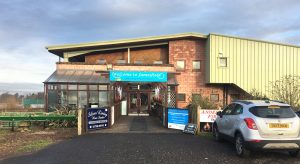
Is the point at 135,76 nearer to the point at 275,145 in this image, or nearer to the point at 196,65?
the point at 196,65

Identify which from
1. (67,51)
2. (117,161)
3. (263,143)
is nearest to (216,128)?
(263,143)

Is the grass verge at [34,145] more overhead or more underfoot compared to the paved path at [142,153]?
more underfoot

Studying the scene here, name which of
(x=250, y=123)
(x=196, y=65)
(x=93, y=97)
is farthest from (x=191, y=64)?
(x=250, y=123)

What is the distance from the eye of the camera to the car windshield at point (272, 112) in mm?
9414

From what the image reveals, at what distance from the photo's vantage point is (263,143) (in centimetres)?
904

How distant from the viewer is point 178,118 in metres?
17.7

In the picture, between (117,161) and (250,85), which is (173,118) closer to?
(117,161)

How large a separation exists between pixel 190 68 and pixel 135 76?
11628mm

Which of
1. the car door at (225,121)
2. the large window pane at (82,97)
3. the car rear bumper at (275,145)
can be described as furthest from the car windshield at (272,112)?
the large window pane at (82,97)

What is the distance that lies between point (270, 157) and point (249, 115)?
129 centimetres

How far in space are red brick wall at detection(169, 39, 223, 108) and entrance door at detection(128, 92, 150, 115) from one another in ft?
10.1

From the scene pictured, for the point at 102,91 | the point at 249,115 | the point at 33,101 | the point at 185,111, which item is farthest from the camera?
the point at 33,101

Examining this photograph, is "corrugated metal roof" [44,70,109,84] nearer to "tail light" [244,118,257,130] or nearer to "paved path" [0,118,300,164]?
"paved path" [0,118,300,164]

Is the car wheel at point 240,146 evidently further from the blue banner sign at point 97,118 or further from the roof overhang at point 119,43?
the roof overhang at point 119,43
